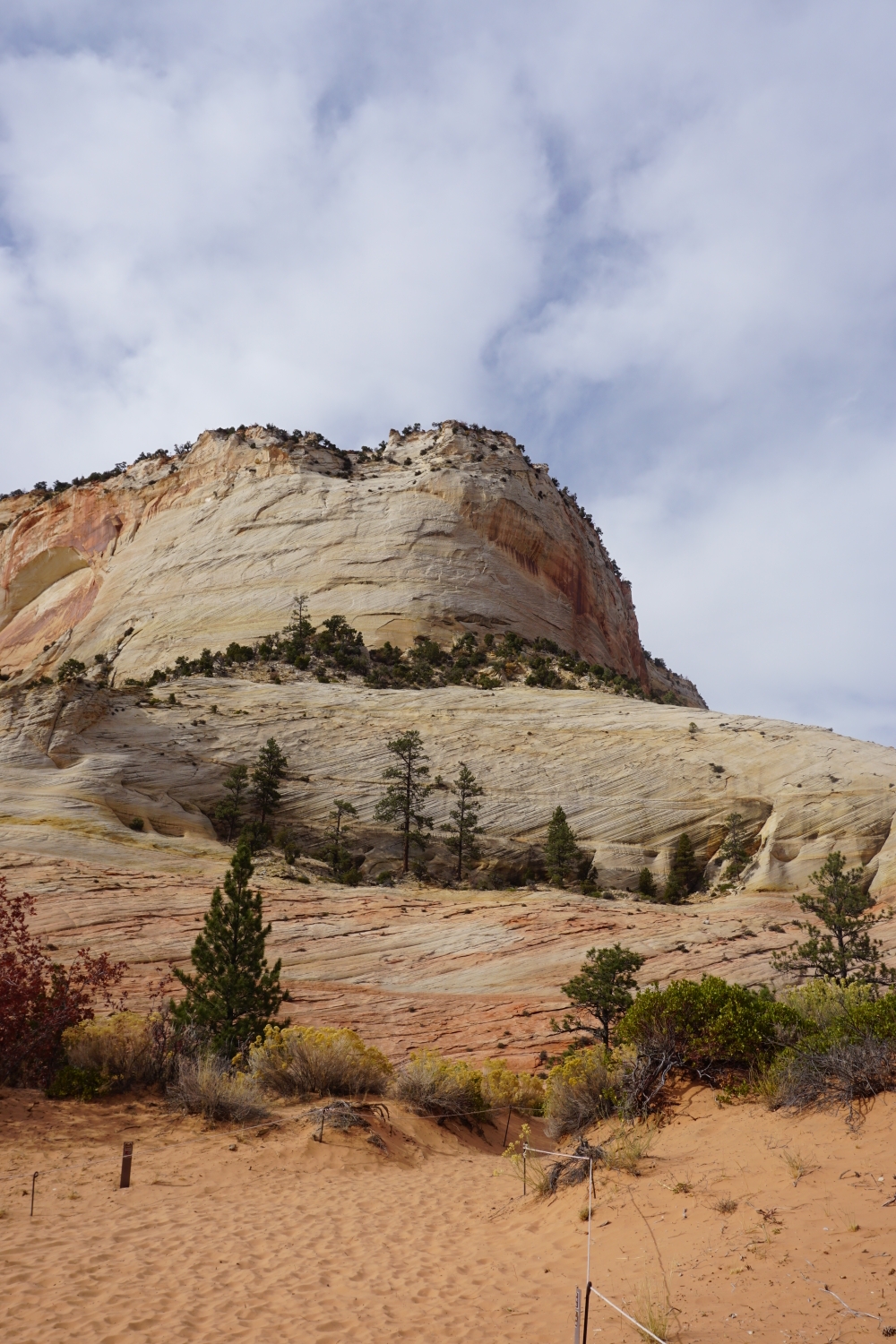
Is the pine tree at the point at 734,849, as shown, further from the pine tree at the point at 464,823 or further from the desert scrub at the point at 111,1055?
the desert scrub at the point at 111,1055

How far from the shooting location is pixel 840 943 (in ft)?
76.2

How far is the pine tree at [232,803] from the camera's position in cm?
3944

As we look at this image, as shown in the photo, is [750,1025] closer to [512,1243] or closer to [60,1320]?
[512,1243]

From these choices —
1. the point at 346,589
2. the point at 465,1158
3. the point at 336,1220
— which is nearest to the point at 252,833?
the point at 465,1158

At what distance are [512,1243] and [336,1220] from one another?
7.84 ft

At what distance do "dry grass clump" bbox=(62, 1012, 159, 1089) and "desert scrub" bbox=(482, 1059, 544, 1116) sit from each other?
261 inches

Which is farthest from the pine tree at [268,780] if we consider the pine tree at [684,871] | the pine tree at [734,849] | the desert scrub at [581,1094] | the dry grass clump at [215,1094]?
the desert scrub at [581,1094]

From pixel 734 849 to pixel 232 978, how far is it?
89.3 feet

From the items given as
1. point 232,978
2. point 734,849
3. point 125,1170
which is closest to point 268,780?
point 734,849

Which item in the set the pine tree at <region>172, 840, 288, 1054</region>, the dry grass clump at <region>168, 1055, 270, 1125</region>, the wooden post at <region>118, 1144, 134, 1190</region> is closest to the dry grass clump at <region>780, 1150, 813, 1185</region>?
the wooden post at <region>118, 1144, 134, 1190</region>

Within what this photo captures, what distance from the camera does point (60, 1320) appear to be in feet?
24.4

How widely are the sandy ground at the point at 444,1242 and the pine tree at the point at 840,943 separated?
10.4 metres

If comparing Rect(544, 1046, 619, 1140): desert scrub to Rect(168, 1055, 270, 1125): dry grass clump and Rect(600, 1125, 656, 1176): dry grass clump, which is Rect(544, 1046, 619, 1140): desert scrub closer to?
Rect(600, 1125, 656, 1176): dry grass clump

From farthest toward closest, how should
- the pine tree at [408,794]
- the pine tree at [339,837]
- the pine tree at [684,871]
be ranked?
1. the pine tree at [408,794]
2. the pine tree at [684,871]
3. the pine tree at [339,837]
